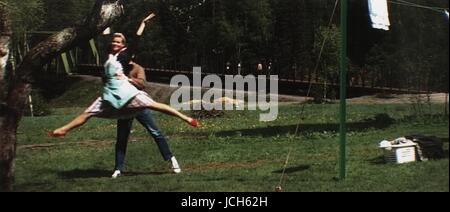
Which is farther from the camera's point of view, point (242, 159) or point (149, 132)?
point (242, 159)

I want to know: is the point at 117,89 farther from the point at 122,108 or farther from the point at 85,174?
the point at 85,174

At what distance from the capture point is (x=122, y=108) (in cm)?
784

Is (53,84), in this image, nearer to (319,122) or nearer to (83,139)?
(83,139)

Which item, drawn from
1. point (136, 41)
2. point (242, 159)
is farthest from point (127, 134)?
point (242, 159)

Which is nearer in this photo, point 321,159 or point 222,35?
point 321,159

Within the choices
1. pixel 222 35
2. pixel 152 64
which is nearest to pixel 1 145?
pixel 152 64

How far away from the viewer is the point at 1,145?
25.0ft

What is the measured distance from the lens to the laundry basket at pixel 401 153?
788 cm

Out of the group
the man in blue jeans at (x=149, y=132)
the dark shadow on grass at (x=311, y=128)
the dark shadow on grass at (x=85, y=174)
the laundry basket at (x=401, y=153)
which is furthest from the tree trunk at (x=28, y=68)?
the dark shadow on grass at (x=311, y=128)

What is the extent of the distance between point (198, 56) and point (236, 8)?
20.4ft

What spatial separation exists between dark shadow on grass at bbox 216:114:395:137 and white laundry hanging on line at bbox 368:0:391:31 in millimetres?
3451

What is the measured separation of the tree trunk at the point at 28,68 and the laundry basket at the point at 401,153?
3826 millimetres

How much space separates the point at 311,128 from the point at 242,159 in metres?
3.64

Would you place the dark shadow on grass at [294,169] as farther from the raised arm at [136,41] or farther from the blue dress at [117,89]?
the raised arm at [136,41]
